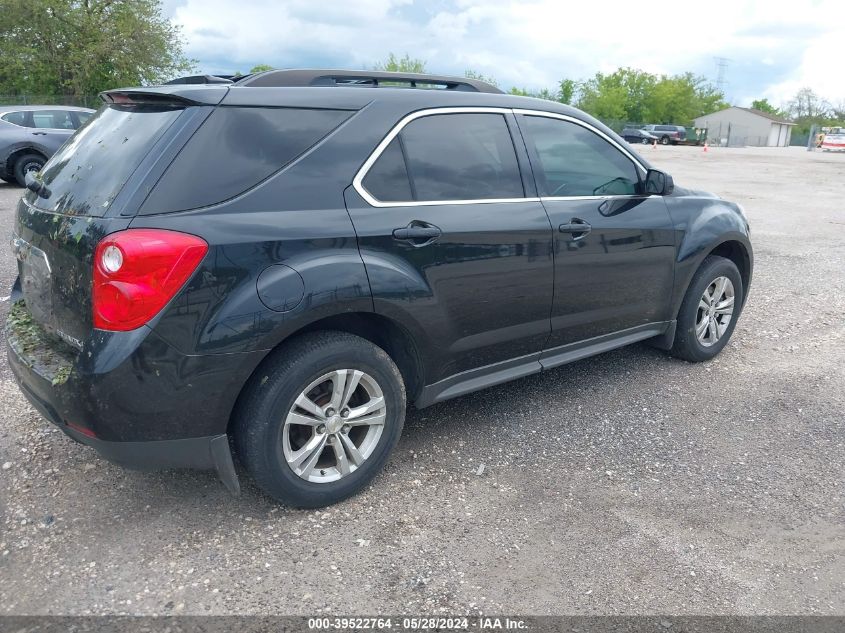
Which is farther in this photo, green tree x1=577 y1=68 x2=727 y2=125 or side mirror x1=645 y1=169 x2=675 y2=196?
green tree x1=577 y1=68 x2=727 y2=125

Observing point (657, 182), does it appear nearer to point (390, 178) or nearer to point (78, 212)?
point (390, 178)

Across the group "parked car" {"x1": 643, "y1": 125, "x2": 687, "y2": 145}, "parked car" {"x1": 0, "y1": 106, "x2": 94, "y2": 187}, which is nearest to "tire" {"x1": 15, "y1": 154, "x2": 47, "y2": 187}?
"parked car" {"x1": 0, "y1": 106, "x2": 94, "y2": 187}

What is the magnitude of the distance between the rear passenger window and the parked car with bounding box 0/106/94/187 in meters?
12.0

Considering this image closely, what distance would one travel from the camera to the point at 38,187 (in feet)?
10.6

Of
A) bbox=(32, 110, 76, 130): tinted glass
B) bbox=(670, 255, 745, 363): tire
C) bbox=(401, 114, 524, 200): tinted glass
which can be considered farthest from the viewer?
bbox=(32, 110, 76, 130): tinted glass

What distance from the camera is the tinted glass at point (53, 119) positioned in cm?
1370

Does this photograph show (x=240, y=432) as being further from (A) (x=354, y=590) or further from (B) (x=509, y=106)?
(B) (x=509, y=106)

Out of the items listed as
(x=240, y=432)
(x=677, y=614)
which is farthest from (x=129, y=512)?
(x=677, y=614)

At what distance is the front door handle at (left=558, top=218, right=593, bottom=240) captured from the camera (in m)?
3.78

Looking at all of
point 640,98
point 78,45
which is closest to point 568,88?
point 640,98

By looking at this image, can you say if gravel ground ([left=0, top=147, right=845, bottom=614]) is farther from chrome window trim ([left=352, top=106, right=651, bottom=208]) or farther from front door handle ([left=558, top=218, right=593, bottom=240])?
chrome window trim ([left=352, top=106, right=651, bottom=208])

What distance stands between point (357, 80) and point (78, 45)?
121 ft

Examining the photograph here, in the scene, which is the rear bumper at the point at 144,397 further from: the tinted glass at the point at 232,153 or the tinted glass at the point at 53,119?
the tinted glass at the point at 53,119

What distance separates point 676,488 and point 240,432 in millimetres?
2049
